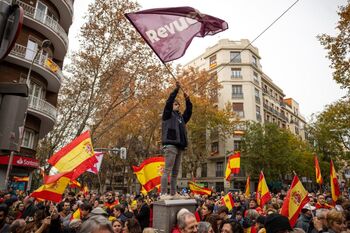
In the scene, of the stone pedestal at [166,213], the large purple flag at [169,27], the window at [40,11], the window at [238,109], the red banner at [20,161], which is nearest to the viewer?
the stone pedestal at [166,213]

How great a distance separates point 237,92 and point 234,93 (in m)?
0.49

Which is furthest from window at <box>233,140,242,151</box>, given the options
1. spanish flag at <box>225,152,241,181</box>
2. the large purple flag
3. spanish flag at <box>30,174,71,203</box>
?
spanish flag at <box>30,174,71,203</box>

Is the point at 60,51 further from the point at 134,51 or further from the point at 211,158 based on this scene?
the point at 211,158

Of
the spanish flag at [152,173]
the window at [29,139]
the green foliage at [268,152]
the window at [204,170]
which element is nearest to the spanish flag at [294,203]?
the spanish flag at [152,173]

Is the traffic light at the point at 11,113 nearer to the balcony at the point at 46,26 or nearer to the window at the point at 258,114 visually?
the balcony at the point at 46,26

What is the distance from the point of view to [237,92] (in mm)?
40750

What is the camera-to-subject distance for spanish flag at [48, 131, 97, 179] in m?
6.58

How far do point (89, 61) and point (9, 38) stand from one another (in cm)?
1490

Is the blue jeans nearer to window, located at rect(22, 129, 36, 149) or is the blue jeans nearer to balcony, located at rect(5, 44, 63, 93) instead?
balcony, located at rect(5, 44, 63, 93)

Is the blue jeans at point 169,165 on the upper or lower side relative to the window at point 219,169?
lower

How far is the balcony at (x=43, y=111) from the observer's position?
17469mm

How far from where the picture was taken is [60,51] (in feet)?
70.1

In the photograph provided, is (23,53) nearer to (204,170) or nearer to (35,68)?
(35,68)

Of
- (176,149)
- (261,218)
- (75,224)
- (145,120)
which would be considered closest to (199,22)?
(176,149)
